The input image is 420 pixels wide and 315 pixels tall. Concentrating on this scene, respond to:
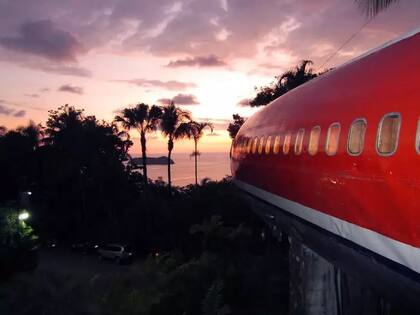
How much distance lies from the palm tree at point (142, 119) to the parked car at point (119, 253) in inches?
471

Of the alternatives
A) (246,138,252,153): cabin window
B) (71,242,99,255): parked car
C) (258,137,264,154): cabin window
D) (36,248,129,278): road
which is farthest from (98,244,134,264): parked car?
(258,137,264,154): cabin window

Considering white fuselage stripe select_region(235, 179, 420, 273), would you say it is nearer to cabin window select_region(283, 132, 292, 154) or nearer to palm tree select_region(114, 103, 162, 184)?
cabin window select_region(283, 132, 292, 154)

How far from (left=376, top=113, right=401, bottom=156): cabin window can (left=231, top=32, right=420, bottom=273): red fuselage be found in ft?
0.05

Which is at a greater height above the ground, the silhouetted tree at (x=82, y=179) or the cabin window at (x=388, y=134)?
the cabin window at (x=388, y=134)

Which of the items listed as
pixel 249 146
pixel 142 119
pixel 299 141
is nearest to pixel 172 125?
pixel 142 119

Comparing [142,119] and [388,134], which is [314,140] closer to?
[388,134]

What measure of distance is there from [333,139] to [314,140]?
115cm

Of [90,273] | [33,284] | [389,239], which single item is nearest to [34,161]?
[90,273]

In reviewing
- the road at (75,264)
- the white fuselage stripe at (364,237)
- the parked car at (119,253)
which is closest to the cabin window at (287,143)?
the white fuselage stripe at (364,237)

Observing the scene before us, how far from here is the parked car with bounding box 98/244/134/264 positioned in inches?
1335

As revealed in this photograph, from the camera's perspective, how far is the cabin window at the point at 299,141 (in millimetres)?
10731

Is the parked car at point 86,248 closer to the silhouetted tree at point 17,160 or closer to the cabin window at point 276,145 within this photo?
the silhouetted tree at point 17,160

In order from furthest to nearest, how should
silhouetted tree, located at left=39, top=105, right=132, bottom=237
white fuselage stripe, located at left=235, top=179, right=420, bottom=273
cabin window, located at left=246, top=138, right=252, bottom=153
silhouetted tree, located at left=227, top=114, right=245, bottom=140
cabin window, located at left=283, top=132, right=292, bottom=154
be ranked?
silhouetted tree, located at left=227, top=114, right=245, bottom=140, silhouetted tree, located at left=39, top=105, right=132, bottom=237, cabin window, located at left=246, top=138, right=252, bottom=153, cabin window, located at left=283, top=132, right=292, bottom=154, white fuselage stripe, located at left=235, top=179, right=420, bottom=273

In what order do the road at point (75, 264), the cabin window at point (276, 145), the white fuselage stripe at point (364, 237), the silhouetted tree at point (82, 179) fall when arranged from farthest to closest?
1. the silhouetted tree at point (82, 179)
2. the road at point (75, 264)
3. the cabin window at point (276, 145)
4. the white fuselage stripe at point (364, 237)
